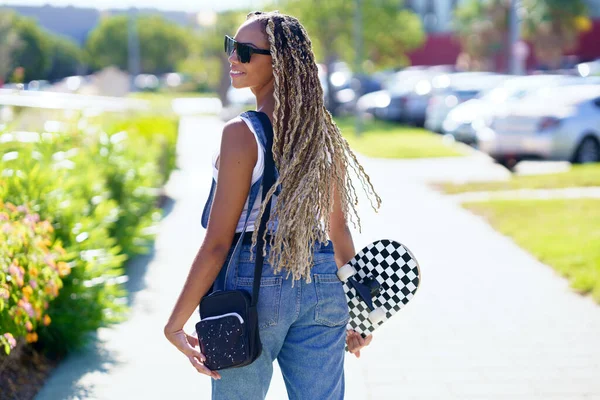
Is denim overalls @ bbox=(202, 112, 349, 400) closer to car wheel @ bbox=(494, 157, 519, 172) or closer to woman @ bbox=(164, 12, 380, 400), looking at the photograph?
woman @ bbox=(164, 12, 380, 400)

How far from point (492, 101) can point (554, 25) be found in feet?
99.9

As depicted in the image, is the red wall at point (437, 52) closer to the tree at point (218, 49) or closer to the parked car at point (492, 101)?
the tree at point (218, 49)

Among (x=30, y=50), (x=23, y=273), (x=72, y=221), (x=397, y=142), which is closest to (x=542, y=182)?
(x=30, y=50)

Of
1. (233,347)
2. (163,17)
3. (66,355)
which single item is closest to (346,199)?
(233,347)

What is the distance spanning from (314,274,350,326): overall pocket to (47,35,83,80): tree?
29.7 feet

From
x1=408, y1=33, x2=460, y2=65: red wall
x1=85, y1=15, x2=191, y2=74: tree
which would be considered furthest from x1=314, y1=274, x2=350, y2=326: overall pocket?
x1=408, y1=33, x2=460, y2=65: red wall

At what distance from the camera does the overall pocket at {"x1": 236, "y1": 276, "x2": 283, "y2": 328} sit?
107 inches

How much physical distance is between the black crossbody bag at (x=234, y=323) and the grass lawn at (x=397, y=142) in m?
12.7

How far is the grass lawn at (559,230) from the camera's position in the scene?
7652 mm

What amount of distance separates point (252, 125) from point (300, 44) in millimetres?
306

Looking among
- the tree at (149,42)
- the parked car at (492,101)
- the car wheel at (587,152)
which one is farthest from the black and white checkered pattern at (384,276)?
the tree at (149,42)

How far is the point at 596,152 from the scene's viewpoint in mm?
15844

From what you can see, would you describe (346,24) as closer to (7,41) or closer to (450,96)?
(450,96)

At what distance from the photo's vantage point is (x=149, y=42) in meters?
59.3
